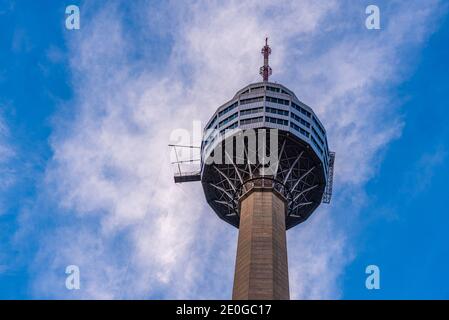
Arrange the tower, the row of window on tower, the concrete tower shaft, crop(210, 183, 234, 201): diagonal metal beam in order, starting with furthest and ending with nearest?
crop(210, 183, 234, 201): diagonal metal beam, the row of window on tower, the tower, the concrete tower shaft

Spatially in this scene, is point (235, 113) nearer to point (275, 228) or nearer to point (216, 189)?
point (216, 189)

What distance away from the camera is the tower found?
3720 inches

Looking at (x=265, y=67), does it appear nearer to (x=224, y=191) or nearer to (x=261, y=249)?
(x=224, y=191)

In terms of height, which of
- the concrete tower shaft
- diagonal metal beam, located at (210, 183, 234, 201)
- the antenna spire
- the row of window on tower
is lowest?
the concrete tower shaft

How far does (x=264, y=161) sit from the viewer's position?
100875 millimetres

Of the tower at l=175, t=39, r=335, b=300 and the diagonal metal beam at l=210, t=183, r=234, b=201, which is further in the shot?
the diagonal metal beam at l=210, t=183, r=234, b=201

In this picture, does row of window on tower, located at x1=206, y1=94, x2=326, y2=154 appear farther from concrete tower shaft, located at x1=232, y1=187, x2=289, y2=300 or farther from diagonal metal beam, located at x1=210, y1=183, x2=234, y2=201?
concrete tower shaft, located at x1=232, y1=187, x2=289, y2=300

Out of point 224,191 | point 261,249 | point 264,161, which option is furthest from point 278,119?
point 261,249

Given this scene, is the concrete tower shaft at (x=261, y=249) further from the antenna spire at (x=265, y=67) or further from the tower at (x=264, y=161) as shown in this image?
the antenna spire at (x=265, y=67)

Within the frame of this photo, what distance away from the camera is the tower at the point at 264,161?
94500 millimetres

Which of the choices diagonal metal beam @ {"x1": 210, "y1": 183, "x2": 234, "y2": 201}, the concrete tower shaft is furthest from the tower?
the concrete tower shaft
